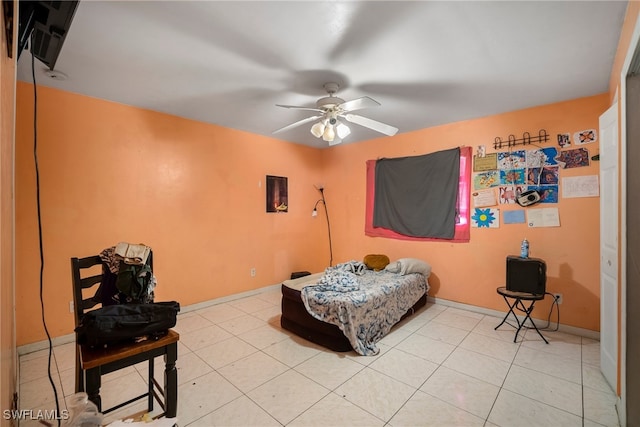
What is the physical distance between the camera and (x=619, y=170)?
175 centimetres

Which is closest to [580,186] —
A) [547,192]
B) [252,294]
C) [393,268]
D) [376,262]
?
[547,192]

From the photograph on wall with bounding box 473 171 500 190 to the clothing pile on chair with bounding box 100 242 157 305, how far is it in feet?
12.1

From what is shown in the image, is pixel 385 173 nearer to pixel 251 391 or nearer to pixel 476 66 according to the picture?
pixel 476 66

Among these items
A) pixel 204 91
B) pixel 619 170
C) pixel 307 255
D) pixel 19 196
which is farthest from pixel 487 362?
pixel 19 196

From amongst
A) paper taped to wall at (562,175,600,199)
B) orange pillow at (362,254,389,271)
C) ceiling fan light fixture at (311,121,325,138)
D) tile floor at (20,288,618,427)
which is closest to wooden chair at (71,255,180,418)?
tile floor at (20,288,618,427)

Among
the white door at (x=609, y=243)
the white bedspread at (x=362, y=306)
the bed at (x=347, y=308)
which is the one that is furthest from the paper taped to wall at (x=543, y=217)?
the white bedspread at (x=362, y=306)

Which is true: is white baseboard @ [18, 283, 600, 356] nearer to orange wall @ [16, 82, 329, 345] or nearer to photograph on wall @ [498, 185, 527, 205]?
orange wall @ [16, 82, 329, 345]

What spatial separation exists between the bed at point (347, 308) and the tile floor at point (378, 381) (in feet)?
0.40

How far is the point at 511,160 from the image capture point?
3.32 metres

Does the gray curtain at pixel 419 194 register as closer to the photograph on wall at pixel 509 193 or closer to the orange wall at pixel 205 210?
the orange wall at pixel 205 210

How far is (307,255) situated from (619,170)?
13.6ft

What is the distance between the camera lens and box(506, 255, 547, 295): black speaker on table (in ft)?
9.05

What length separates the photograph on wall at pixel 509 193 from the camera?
10.7 feet

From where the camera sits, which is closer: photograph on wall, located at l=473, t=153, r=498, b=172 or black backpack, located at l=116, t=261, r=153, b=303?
black backpack, located at l=116, t=261, r=153, b=303
